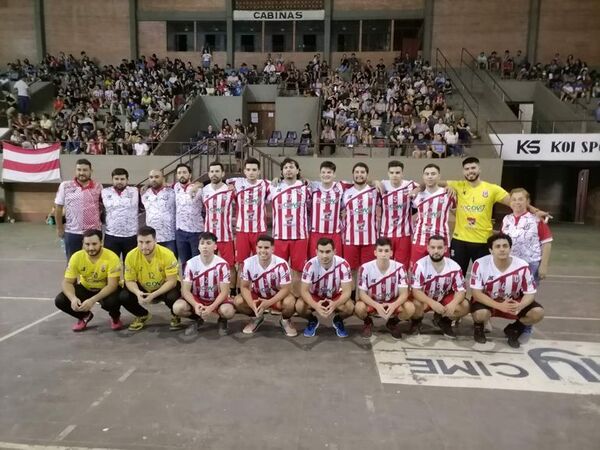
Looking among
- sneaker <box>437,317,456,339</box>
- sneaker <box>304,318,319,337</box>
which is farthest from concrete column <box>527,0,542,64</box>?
sneaker <box>304,318,319,337</box>

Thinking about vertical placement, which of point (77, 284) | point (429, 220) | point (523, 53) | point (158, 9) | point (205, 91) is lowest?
point (77, 284)

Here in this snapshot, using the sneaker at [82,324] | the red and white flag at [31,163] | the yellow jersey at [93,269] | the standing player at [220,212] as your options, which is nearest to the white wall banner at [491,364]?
the standing player at [220,212]

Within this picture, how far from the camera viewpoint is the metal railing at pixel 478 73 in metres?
20.7

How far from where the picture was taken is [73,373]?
4.63 metres

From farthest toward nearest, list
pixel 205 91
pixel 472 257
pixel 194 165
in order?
1. pixel 205 91
2. pixel 194 165
3. pixel 472 257

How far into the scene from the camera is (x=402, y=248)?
657 cm

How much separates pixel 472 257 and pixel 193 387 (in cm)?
389

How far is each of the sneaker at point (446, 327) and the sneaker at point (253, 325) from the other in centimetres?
222

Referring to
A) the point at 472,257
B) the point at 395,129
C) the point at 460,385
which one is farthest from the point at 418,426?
the point at 395,129

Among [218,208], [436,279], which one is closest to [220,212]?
[218,208]

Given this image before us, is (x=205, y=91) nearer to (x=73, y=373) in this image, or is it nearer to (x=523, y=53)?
(x=523, y=53)

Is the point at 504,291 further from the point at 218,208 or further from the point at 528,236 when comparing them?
the point at 218,208

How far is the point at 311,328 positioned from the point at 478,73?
66.2ft

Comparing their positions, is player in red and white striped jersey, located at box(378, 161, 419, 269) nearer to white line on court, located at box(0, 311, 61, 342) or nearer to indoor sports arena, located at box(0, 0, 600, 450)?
indoor sports arena, located at box(0, 0, 600, 450)
